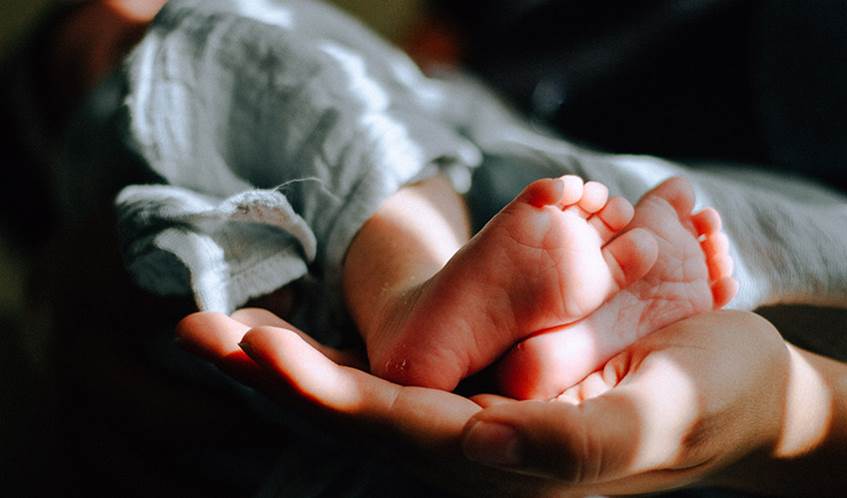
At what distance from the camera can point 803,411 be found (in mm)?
389

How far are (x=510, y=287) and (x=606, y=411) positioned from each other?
81 mm

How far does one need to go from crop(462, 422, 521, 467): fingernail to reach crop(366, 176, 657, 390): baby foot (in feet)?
0.19

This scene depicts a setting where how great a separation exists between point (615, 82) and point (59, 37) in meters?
0.69

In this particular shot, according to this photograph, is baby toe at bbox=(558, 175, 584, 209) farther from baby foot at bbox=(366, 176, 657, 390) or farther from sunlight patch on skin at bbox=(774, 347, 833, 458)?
sunlight patch on skin at bbox=(774, 347, 833, 458)

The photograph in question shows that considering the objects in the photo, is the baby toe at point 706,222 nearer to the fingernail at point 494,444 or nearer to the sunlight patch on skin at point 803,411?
the sunlight patch on skin at point 803,411

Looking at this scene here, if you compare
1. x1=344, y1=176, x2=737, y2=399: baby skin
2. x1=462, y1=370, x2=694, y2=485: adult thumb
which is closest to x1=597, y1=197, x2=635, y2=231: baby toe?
x1=344, y1=176, x2=737, y2=399: baby skin

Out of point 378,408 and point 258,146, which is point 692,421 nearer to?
point 378,408

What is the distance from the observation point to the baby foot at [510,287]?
1.14ft

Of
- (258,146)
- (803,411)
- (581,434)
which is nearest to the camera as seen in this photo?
(581,434)

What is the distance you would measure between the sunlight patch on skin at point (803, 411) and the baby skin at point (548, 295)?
0.06 m

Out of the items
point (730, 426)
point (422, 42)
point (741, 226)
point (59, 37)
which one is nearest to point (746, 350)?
point (730, 426)

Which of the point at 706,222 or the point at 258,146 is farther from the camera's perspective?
the point at 258,146

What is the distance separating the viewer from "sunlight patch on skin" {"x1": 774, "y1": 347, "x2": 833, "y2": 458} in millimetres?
382

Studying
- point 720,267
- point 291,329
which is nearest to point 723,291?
point 720,267
